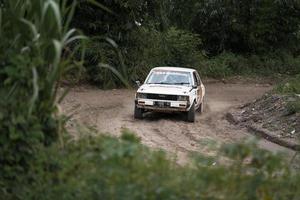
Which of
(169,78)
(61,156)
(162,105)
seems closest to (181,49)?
(169,78)

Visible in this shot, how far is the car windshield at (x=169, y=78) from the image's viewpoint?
19188mm

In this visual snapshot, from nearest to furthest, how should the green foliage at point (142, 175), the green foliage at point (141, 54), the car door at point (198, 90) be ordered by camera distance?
the green foliage at point (142, 175) → the car door at point (198, 90) → the green foliage at point (141, 54)

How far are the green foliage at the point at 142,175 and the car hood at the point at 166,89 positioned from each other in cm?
1310

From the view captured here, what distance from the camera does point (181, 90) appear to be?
60.3 ft

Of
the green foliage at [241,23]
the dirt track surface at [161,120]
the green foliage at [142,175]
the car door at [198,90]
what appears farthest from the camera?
the green foliage at [241,23]

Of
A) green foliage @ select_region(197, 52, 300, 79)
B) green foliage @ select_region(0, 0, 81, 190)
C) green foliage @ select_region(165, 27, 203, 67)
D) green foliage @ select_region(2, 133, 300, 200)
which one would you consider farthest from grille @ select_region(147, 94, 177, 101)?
green foliage @ select_region(197, 52, 300, 79)

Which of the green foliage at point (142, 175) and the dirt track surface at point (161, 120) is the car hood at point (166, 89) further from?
the green foliage at point (142, 175)

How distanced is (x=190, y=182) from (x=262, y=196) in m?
0.66

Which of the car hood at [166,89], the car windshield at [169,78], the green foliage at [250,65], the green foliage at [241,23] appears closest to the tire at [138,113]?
the car hood at [166,89]

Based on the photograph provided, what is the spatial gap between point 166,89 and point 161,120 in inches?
34.2

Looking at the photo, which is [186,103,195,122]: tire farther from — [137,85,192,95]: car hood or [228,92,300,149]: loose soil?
[228,92,300,149]: loose soil

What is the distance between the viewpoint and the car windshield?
19188 millimetres

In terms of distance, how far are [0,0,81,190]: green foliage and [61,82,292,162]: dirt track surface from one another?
568 cm

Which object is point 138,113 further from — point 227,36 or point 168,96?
point 227,36
